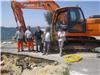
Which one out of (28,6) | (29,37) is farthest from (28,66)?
(28,6)

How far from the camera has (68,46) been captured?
2234 centimetres

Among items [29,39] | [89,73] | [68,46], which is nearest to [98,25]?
[68,46]

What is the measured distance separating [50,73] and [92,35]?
8.66 meters

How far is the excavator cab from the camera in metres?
22.5

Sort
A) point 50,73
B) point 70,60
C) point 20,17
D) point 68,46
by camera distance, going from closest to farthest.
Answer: point 50,73 → point 70,60 → point 68,46 → point 20,17

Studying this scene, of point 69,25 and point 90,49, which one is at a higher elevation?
point 69,25

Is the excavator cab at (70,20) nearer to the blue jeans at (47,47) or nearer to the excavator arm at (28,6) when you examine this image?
the blue jeans at (47,47)

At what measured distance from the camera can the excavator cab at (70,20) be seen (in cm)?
2255

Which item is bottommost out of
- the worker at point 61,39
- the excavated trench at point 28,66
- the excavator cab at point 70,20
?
the excavated trench at point 28,66

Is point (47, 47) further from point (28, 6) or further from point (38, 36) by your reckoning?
point (28, 6)

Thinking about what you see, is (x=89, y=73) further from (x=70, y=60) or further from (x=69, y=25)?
(x=69, y=25)

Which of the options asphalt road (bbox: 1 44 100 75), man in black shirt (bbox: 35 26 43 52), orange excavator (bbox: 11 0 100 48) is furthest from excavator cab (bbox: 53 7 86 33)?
asphalt road (bbox: 1 44 100 75)

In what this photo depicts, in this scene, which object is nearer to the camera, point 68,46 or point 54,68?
point 54,68

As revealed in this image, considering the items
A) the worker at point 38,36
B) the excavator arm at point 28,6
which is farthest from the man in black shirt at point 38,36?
the excavator arm at point 28,6
